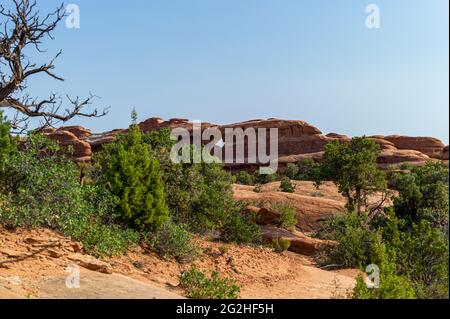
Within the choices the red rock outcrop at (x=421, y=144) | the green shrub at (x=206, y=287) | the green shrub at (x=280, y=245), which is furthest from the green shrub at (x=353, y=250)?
the red rock outcrop at (x=421, y=144)

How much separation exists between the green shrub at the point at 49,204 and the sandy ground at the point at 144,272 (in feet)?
1.01

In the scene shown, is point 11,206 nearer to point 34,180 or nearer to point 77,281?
point 34,180

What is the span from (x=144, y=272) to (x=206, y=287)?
2.18m

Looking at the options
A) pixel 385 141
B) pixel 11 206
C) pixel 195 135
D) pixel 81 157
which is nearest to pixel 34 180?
pixel 11 206

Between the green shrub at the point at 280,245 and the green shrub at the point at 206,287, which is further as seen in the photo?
the green shrub at the point at 280,245

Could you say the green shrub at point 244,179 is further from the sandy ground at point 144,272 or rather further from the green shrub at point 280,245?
the sandy ground at point 144,272

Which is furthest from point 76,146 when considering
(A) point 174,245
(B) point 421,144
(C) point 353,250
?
(C) point 353,250

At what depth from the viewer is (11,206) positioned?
987 centimetres

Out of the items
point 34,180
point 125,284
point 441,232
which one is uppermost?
point 34,180

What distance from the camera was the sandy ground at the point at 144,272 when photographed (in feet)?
25.3

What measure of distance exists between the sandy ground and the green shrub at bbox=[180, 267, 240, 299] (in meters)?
0.26

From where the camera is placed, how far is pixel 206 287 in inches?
335

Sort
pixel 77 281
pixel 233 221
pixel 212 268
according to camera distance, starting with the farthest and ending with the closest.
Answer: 1. pixel 233 221
2. pixel 212 268
3. pixel 77 281
